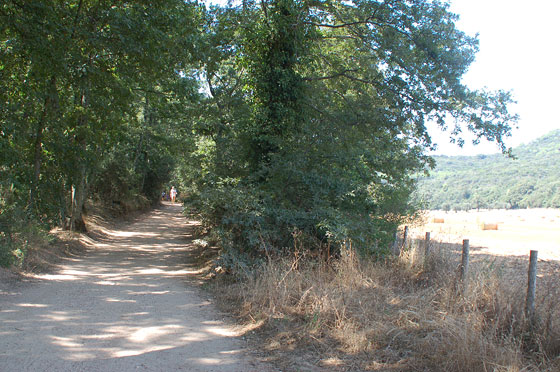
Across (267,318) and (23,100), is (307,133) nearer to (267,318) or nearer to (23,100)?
(267,318)

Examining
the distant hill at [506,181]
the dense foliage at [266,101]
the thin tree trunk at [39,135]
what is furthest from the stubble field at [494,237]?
the distant hill at [506,181]

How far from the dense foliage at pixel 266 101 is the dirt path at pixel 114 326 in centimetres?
185

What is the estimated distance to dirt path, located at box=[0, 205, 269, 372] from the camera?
4773 mm

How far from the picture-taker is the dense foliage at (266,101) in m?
9.31

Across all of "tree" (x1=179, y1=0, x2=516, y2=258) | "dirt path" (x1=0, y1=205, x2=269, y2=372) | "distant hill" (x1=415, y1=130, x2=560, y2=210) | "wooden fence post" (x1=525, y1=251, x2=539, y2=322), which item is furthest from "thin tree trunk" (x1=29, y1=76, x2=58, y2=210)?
"distant hill" (x1=415, y1=130, x2=560, y2=210)

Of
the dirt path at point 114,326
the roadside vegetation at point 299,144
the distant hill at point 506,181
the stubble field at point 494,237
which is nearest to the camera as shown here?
the dirt path at point 114,326

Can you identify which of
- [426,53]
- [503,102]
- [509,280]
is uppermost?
[426,53]

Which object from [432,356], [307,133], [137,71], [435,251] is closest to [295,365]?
[432,356]

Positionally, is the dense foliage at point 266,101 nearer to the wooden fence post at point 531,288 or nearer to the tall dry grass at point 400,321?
the tall dry grass at point 400,321

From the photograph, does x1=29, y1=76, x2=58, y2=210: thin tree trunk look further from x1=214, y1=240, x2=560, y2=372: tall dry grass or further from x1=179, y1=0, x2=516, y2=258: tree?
x1=214, y1=240, x2=560, y2=372: tall dry grass

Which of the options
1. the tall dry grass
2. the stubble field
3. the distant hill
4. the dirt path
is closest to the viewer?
A: the tall dry grass

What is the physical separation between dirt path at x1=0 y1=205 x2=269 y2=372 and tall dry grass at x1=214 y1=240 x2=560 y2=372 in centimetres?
75

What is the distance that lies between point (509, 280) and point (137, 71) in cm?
1090

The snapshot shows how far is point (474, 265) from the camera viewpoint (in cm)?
698
